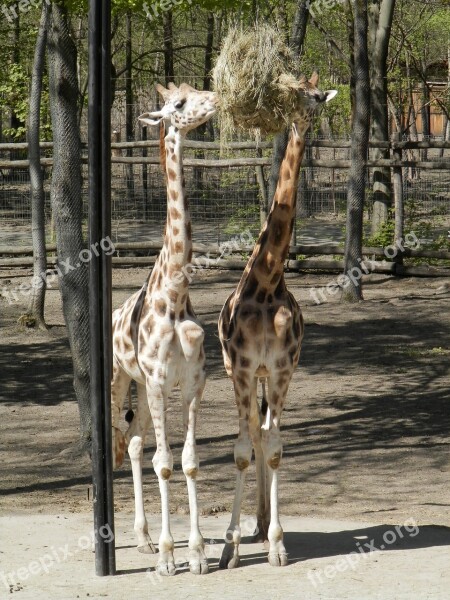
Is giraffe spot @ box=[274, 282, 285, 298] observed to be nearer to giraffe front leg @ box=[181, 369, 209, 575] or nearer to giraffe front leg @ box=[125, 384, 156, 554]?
giraffe front leg @ box=[181, 369, 209, 575]

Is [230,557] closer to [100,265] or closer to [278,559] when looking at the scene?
[278,559]

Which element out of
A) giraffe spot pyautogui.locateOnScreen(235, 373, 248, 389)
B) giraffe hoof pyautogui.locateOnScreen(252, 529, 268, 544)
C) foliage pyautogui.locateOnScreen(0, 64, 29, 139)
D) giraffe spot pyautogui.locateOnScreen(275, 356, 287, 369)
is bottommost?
giraffe hoof pyautogui.locateOnScreen(252, 529, 268, 544)

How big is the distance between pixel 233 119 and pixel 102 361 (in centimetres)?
145

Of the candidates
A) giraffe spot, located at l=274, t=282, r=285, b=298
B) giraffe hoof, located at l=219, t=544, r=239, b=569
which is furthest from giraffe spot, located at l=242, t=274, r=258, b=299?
giraffe hoof, located at l=219, t=544, r=239, b=569

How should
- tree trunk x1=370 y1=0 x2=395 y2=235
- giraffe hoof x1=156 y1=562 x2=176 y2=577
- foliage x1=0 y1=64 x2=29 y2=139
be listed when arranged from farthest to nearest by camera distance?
foliage x1=0 y1=64 x2=29 y2=139
tree trunk x1=370 y1=0 x2=395 y2=235
giraffe hoof x1=156 y1=562 x2=176 y2=577

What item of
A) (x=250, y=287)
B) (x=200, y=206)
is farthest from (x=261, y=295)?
(x=200, y=206)

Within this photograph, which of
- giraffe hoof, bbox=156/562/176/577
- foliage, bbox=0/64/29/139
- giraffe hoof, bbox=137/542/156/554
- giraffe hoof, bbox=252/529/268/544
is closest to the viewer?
giraffe hoof, bbox=156/562/176/577

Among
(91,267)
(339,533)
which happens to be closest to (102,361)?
(91,267)

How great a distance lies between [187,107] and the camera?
520 cm

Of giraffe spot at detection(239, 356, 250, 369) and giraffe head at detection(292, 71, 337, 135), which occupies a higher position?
giraffe head at detection(292, 71, 337, 135)

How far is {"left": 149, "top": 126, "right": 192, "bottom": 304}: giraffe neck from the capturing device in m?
5.21

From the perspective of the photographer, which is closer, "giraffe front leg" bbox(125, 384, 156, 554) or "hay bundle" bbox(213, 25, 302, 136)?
"hay bundle" bbox(213, 25, 302, 136)

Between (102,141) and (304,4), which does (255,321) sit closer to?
(102,141)

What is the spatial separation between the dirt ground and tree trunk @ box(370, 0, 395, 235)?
3839mm
